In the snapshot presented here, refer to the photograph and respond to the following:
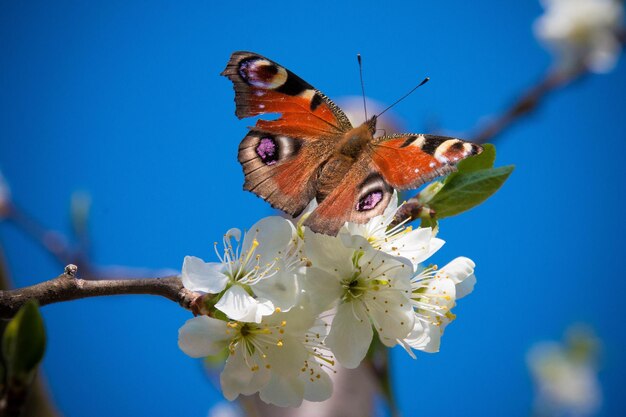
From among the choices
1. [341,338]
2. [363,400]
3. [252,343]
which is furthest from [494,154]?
[363,400]

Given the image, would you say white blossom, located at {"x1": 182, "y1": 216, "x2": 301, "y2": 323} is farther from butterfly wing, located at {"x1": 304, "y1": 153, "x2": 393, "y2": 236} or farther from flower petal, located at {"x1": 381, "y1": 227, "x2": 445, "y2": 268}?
flower petal, located at {"x1": 381, "y1": 227, "x2": 445, "y2": 268}

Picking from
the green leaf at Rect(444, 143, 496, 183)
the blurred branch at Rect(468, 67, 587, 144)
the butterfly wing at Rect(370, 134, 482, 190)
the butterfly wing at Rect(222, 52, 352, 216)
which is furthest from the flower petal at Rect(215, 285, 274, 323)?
the blurred branch at Rect(468, 67, 587, 144)

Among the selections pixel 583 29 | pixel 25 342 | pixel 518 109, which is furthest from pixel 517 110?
pixel 25 342

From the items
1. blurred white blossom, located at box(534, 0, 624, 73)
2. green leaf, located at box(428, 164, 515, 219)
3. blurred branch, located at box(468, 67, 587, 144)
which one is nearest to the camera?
green leaf, located at box(428, 164, 515, 219)

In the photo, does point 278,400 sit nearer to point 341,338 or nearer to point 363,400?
point 341,338

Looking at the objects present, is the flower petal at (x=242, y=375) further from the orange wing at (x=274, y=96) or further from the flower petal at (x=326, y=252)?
the orange wing at (x=274, y=96)

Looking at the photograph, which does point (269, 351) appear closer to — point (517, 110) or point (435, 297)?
point (435, 297)
